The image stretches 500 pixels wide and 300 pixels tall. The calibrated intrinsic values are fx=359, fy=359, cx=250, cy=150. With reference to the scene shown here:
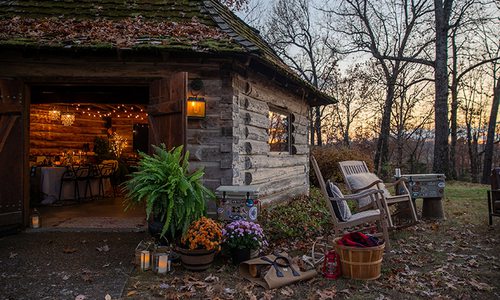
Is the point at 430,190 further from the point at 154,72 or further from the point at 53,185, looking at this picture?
the point at 53,185

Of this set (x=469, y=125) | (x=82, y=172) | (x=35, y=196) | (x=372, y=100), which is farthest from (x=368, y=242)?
(x=469, y=125)

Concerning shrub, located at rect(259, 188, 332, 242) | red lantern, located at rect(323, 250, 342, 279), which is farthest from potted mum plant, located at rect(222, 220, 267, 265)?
shrub, located at rect(259, 188, 332, 242)

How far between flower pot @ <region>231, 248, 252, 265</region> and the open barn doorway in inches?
95.2

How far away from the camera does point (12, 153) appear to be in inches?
233

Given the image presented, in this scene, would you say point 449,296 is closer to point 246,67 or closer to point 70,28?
point 246,67

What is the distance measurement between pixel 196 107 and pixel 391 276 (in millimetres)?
3718

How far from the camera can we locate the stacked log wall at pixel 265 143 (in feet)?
21.1

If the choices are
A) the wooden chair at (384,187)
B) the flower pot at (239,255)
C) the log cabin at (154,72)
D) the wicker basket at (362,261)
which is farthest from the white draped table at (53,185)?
the wicker basket at (362,261)

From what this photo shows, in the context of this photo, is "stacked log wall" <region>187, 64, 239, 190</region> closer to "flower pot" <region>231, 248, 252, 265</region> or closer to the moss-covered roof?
the moss-covered roof

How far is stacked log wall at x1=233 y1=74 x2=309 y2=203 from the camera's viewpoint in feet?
21.1

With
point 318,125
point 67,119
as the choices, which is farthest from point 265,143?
point 318,125

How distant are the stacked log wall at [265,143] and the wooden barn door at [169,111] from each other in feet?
3.76

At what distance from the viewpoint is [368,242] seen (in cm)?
407

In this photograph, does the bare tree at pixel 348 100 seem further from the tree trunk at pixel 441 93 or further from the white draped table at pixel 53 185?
the white draped table at pixel 53 185
